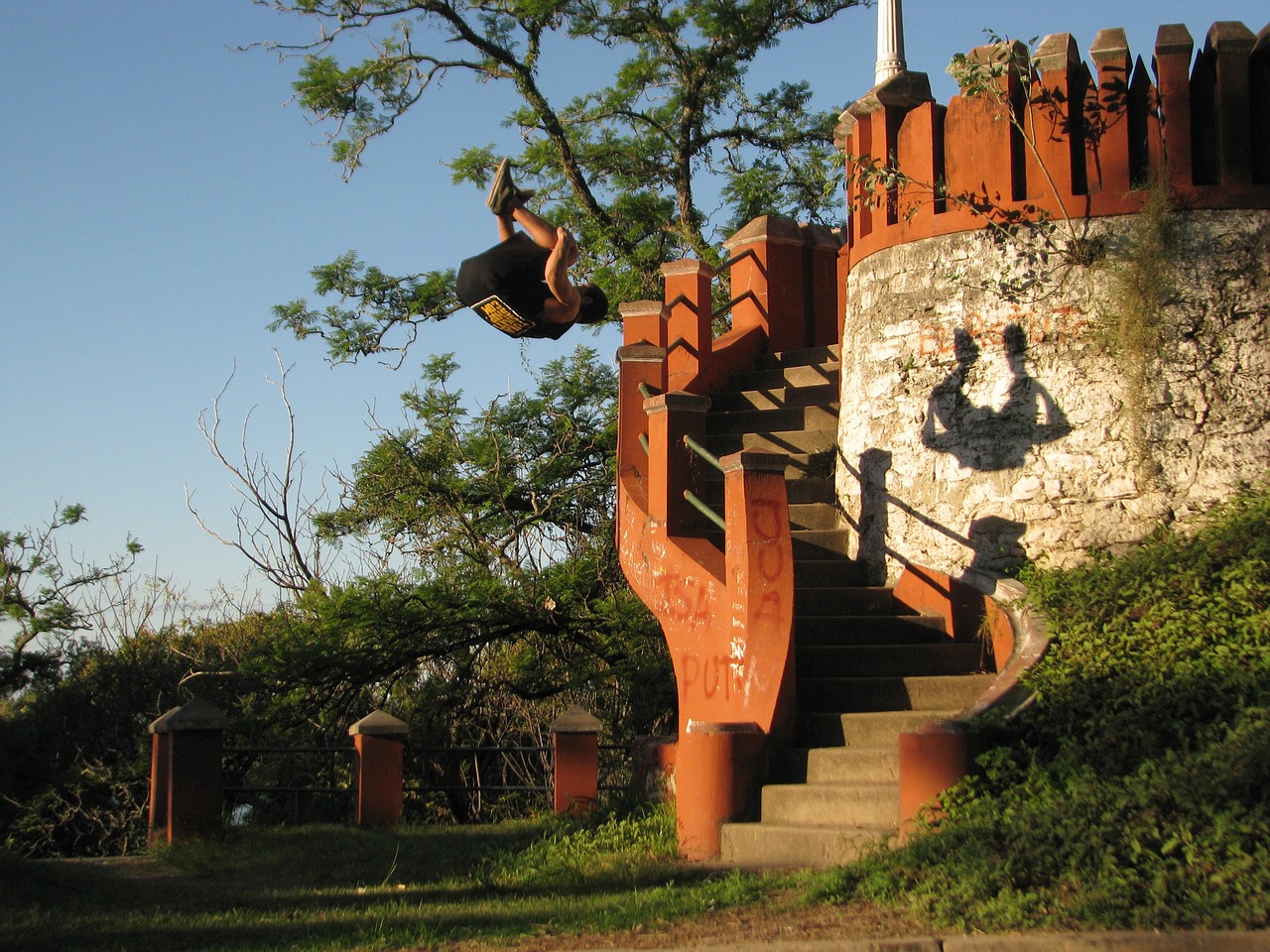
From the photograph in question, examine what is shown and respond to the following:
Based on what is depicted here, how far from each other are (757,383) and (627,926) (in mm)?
7048

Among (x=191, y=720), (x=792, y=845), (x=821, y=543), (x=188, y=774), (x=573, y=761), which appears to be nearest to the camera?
Result: (x=792, y=845)

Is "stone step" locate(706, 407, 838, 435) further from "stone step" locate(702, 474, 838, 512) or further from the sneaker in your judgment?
the sneaker

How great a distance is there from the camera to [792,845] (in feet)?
23.6

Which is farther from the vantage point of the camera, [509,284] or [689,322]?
[689,322]

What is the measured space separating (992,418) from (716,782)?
321 cm

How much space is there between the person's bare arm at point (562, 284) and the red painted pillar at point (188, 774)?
582 cm

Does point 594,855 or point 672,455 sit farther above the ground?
point 672,455

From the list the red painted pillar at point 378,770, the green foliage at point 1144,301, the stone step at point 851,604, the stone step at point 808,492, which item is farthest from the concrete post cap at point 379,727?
the green foliage at point 1144,301

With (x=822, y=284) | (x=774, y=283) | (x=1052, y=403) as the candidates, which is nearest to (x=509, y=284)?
(x=1052, y=403)

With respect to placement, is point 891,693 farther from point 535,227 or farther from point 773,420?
point 535,227

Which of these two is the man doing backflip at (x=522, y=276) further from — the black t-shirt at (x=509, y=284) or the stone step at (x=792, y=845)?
the stone step at (x=792, y=845)

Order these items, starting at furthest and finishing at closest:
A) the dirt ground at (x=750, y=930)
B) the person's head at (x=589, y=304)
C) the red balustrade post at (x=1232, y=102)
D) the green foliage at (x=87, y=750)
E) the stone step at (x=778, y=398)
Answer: the green foliage at (x=87, y=750)
the stone step at (x=778, y=398)
the red balustrade post at (x=1232, y=102)
the person's head at (x=589, y=304)
the dirt ground at (x=750, y=930)

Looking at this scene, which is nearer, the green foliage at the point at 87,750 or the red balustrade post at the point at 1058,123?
the red balustrade post at the point at 1058,123

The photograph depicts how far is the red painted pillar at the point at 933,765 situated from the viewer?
259 inches
